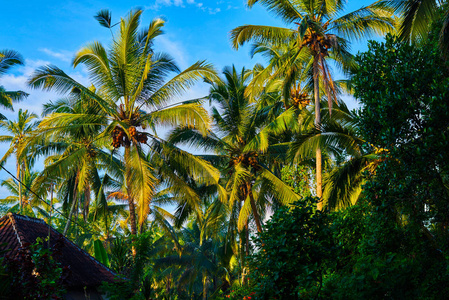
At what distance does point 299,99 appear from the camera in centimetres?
2048

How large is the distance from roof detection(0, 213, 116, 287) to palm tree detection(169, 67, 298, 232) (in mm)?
6034

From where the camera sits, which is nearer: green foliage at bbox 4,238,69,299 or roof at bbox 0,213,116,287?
green foliage at bbox 4,238,69,299

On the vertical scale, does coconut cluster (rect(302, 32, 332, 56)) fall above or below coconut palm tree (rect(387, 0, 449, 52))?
above

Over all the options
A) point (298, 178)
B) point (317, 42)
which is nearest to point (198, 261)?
point (298, 178)

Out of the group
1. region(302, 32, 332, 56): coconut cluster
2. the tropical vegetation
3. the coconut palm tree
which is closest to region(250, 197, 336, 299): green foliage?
the tropical vegetation

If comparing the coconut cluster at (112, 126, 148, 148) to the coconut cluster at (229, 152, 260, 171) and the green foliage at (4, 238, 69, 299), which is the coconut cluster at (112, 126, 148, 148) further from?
the green foliage at (4, 238, 69, 299)

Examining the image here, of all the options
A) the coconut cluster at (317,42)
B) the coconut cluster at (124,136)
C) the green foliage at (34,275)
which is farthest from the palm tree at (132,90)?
the green foliage at (34,275)

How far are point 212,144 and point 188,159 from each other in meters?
3.30

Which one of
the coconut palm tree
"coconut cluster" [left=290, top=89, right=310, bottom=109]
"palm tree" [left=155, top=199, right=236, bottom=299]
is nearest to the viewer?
the coconut palm tree

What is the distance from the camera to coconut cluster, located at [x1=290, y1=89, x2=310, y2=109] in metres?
20.4

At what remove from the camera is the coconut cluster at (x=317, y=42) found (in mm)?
14844

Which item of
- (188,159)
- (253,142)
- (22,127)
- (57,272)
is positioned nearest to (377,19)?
(253,142)

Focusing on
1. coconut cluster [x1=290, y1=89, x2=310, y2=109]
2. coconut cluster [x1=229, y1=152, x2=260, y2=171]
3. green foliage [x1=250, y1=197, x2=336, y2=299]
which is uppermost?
coconut cluster [x1=290, y1=89, x2=310, y2=109]

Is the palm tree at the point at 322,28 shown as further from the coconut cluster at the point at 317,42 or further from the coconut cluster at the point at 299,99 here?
the coconut cluster at the point at 299,99
